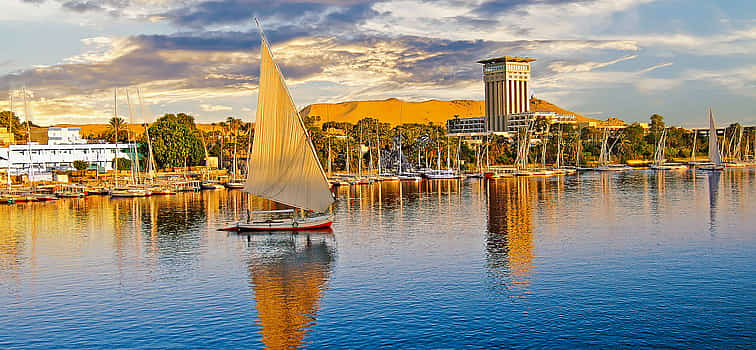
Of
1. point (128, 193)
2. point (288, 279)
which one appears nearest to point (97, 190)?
point (128, 193)

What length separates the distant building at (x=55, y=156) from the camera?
118 metres

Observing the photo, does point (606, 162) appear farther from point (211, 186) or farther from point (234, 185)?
point (211, 186)

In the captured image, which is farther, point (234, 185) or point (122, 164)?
point (122, 164)

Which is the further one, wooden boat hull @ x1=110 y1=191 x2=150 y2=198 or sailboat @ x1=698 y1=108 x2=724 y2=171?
sailboat @ x1=698 y1=108 x2=724 y2=171

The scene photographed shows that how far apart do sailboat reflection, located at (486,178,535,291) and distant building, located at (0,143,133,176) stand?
70.4 metres

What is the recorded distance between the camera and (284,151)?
1921 inches

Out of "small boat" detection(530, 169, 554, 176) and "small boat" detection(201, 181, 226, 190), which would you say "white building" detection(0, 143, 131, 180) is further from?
"small boat" detection(530, 169, 554, 176)

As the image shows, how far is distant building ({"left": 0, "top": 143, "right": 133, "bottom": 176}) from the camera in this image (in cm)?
11775

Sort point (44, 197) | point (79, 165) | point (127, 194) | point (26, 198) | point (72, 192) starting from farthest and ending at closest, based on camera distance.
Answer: point (79, 165) < point (72, 192) < point (127, 194) < point (44, 197) < point (26, 198)

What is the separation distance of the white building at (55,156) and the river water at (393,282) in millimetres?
57769

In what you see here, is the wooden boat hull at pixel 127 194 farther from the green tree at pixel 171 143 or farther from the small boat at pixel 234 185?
the green tree at pixel 171 143

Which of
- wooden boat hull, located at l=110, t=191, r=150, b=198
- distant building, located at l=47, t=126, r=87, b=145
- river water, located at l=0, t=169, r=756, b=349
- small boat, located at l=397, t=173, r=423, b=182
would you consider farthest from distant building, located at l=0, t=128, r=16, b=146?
river water, located at l=0, t=169, r=756, b=349

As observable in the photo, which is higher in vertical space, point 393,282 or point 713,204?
point 713,204

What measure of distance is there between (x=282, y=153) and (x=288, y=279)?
13968 mm
